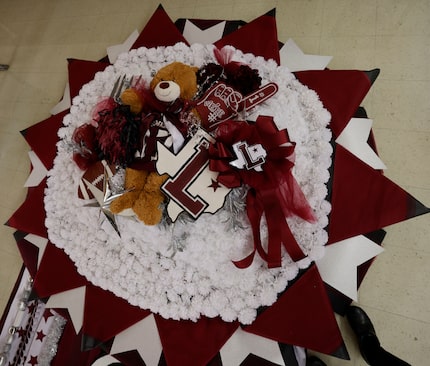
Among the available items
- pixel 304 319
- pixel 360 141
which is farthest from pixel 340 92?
pixel 304 319

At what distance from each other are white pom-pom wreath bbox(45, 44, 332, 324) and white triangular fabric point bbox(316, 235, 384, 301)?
82 millimetres

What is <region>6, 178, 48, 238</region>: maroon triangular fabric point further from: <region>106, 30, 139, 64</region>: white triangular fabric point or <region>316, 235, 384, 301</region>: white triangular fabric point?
<region>316, 235, 384, 301</region>: white triangular fabric point

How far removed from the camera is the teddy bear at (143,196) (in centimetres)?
99

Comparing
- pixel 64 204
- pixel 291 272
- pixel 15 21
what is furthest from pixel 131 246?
pixel 15 21

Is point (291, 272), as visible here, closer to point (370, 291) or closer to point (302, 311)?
point (302, 311)

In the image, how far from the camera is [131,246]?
1.17m

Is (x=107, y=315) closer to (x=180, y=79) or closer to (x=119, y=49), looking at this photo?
(x=180, y=79)

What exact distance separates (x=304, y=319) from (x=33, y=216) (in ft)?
3.64

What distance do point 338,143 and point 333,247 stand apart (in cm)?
38

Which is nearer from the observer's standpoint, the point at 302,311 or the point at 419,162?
the point at 302,311

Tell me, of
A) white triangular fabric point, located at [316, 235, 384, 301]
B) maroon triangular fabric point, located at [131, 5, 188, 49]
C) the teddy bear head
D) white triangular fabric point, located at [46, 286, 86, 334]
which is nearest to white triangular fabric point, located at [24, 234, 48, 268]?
white triangular fabric point, located at [46, 286, 86, 334]

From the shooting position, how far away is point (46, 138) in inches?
59.9

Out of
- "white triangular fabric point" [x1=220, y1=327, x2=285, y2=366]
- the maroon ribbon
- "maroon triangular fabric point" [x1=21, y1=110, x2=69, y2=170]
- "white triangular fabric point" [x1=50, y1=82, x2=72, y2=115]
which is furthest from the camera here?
"white triangular fabric point" [x1=50, y1=82, x2=72, y2=115]

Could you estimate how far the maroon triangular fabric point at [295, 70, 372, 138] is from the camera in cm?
124
